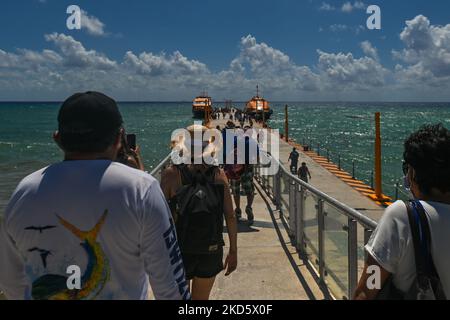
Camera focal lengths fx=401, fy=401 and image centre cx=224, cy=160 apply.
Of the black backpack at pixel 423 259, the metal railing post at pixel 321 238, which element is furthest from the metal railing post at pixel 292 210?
the black backpack at pixel 423 259

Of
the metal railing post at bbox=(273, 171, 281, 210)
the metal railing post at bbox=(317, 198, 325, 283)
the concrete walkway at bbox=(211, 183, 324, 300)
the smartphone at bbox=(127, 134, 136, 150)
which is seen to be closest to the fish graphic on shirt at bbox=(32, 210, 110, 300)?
the smartphone at bbox=(127, 134, 136, 150)

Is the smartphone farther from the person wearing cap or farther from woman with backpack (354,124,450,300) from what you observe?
woman with backpack (354,124,450,300)

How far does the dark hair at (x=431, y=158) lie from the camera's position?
192cm

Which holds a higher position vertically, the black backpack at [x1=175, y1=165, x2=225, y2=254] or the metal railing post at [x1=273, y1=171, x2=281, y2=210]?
the black backpack at [x1=175, y1=165, x2=225, y2=254]

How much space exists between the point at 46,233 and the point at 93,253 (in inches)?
8.1

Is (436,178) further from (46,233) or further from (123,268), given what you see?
(46,233)

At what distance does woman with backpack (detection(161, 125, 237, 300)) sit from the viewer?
3016 millimetres

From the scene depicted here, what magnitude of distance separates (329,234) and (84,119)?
11.9 feet

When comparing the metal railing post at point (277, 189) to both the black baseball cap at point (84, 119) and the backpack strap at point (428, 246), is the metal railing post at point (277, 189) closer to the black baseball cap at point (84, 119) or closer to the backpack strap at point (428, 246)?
the backpack strap at point (428, 246)

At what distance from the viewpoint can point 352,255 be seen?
12.9 feet

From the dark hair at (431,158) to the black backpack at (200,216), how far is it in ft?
4.94

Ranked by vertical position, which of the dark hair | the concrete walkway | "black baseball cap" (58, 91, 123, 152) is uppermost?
"black baseball cap" (58, 91, 123, 152)

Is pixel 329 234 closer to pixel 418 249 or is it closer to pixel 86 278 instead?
pixel 418 249
